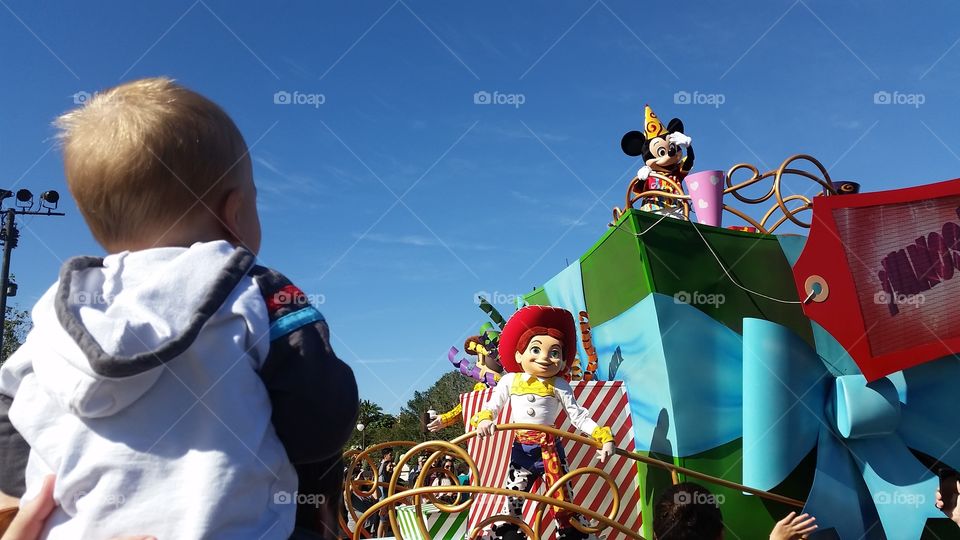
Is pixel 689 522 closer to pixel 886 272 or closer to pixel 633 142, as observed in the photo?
pixel 886 272

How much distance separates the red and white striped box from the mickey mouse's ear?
116 inches

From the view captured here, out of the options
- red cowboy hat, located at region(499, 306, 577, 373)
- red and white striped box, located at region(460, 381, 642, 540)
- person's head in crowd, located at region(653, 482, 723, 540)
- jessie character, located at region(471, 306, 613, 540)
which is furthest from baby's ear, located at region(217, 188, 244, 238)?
red cowboy hat, located at region(499, 306, 577, 373)

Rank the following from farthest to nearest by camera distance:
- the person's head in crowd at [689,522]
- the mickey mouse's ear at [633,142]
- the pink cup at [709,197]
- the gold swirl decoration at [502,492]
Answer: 1. the mickey mouse's ear at [633,142]
2. the pink cup at [709,197]
3. the gold swirl decoration at [502,492]
4. the person's head in crowd at [689,522]

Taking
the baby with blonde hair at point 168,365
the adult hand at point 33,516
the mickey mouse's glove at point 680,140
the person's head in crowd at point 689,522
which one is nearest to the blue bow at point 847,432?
the person's head in crowd at point 689,522

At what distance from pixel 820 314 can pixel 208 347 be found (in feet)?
15.8

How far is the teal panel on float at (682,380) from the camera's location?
4.74 metres

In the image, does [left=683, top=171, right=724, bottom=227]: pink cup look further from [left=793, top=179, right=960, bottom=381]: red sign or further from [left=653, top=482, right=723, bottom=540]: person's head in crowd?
[left=653, top=482, right=723, bottom=540]: person's head in crowd

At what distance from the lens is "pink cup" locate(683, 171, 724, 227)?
5.59m

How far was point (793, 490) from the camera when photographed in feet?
15.9

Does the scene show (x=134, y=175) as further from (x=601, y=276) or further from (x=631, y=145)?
(x=631, y=145)

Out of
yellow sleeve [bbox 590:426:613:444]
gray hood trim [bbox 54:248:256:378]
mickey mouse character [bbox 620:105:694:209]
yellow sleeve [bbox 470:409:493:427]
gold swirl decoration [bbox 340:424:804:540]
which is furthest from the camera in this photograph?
mickey mouse character [bbox 620:105:694:209]

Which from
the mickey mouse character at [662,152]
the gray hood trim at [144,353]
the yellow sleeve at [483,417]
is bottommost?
the yellow sleeve at [483,417]

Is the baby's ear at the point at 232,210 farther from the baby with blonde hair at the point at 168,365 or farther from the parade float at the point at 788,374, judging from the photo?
the parade float at the point at 788,374

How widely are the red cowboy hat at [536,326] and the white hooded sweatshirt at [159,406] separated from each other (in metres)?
3.84
